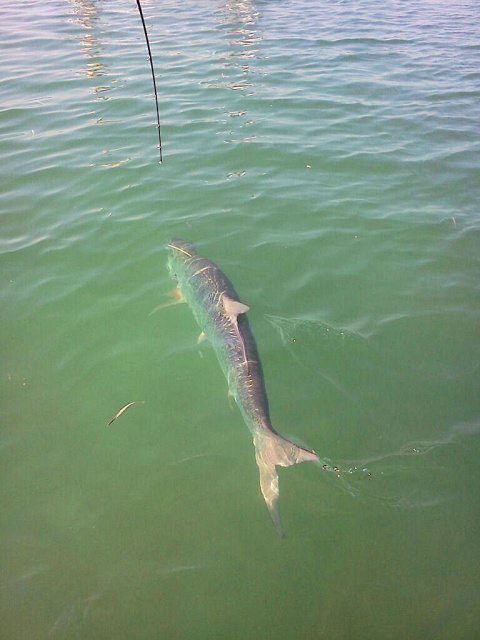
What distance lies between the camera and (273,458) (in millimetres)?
3838

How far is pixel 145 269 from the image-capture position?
633 cm

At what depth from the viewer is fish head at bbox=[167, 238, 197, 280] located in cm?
588

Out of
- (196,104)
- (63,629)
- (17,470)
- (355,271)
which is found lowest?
(63,629)

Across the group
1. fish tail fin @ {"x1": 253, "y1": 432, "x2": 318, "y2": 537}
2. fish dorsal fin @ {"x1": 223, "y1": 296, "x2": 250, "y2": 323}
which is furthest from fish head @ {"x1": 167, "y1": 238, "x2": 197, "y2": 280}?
fish tail fin @ {"x1": 253, "y1": 432, "x2": 318, "y2": 537}

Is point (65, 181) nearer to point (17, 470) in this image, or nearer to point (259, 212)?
point (259, 212)

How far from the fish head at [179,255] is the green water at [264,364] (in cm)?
28

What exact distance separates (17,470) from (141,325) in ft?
7.02

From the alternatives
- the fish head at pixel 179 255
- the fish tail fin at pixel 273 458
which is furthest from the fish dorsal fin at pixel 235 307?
the fish head at pixel 179 255

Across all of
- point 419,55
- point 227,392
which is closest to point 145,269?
point 227,392

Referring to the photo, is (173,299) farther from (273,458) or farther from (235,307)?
(273,458)

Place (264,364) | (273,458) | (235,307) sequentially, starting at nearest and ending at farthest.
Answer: (273,458)
(235,307)
(264,364)

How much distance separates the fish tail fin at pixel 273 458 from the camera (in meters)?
3.63

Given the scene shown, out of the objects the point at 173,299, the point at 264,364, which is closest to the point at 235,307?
the point at 264,364

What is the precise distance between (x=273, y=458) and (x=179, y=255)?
10.7 ft
